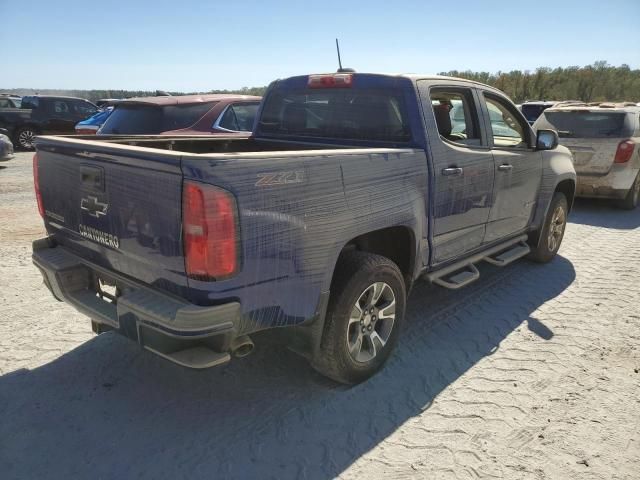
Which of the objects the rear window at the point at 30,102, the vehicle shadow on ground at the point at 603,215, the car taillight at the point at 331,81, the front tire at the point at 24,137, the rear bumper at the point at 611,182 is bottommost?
the vehicle shadow on ground at the point at 603,215

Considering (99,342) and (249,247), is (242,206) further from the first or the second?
A: (99,342)

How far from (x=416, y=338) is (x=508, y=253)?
5.27ft

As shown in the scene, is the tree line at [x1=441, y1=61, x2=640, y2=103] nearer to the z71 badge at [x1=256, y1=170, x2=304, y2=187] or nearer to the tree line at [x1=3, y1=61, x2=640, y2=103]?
the tree line at [x1=3, y1=61, x2=640, y2=103]

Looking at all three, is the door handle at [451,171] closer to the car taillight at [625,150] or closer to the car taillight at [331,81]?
the car taillight at [331,81]

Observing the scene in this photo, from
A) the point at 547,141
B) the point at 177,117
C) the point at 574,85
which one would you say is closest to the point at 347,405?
the point at 547,141

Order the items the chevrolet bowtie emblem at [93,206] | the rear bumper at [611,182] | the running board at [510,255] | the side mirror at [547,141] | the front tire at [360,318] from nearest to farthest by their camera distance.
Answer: the chevrolet bowtie emblem at [93,206]
the front tire at [360,318]
the running board at [510,255]
the side mirror at [547,141]
the rear bumper at [611,182]

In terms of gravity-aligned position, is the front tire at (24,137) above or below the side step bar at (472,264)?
above

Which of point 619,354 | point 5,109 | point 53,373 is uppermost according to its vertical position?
point 5,109

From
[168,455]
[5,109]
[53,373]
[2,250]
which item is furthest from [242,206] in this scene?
[5,109]

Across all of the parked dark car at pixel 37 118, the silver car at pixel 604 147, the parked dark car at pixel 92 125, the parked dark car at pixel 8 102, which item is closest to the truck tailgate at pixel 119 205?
the silver car at pixel 604 147

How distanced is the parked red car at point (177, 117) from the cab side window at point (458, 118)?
13.2ft

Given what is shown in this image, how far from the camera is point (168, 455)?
248 centimetres

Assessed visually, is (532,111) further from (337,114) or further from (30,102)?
(30,102)

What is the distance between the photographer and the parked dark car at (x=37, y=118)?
15.5m
